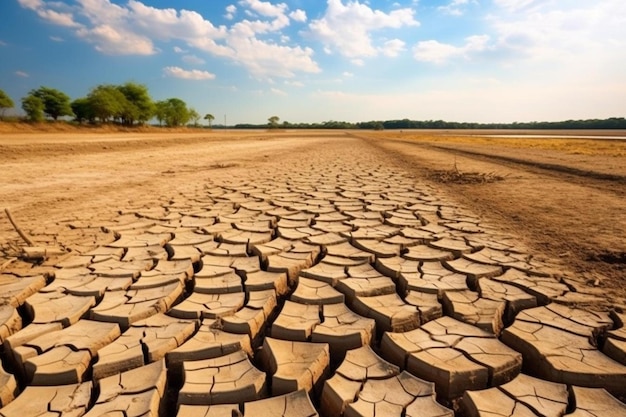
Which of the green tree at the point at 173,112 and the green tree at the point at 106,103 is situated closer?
the green tree at the point at 106,103

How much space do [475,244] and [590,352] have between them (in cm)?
139

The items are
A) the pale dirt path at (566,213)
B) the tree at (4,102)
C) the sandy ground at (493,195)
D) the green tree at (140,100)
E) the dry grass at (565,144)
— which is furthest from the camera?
the green tree at (140,100)

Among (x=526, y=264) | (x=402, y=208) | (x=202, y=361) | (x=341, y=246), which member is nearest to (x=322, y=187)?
(x=402, y=208)

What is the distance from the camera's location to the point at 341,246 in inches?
110

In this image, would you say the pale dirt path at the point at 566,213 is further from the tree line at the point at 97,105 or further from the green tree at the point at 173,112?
the green tree at the point at 173,112

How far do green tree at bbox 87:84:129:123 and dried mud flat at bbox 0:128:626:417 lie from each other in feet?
112

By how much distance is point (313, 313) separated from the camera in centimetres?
179

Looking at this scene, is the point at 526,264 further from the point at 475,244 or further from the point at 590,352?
the point at 590,352

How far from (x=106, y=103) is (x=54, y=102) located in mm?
4820

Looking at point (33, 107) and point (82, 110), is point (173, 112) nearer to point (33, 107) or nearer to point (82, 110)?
point (82, 110)

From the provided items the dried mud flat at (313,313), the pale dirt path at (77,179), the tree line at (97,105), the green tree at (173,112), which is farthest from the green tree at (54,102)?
Answer: the dried mud flat at (313,313)

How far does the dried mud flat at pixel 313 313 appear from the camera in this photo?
1.26 metres

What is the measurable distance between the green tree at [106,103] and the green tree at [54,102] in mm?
2134

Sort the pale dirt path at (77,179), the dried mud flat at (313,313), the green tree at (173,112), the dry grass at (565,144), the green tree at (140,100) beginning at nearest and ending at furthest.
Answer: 1. the dried mud flat at (313,313)
2. the pale dirt path at (77,179)
3. the dry grass at (565,144)
4. the green tree at (140,100)
5. the green tree at (173,112)
